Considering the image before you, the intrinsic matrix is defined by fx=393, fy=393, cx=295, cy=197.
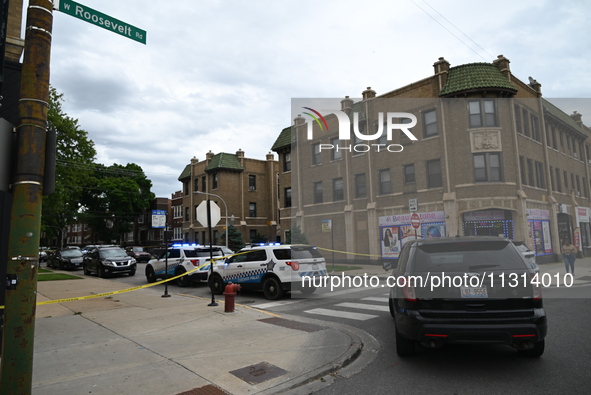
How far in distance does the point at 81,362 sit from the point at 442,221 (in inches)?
873

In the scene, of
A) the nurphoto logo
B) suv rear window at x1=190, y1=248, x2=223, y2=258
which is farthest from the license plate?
the nurphoto logo

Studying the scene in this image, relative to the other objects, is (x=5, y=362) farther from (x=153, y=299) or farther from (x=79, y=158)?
(x=79, y=158)

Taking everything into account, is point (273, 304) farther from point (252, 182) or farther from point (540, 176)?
point (252, 182)

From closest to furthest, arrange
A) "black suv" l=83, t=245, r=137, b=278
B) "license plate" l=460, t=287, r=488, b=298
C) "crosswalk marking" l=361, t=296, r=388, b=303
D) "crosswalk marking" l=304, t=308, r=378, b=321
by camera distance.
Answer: "license plate" l=460, t=287, r=488, b=298 < "crosswalk marking" l=304, t=308, r=378, b=321 < "crosswalk marking" l=361, t=296, r=388, b=303 < "black suv" l=83, t=245, r=137, b=278

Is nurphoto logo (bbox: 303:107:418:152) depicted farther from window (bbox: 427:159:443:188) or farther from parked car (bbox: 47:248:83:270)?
parked car (bbox: 47:248:83:270)

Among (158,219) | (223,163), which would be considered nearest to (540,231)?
(158,219)

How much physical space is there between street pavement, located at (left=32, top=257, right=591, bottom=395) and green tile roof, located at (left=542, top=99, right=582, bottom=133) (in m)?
28.7

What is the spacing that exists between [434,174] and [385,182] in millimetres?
3661

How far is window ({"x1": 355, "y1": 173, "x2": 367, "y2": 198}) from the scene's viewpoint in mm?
28906

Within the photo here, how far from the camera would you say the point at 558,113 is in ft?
104

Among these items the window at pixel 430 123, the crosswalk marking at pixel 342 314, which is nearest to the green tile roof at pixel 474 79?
the window at pixel 430 123

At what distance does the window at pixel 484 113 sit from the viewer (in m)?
23.8

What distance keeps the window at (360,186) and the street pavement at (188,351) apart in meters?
19.9

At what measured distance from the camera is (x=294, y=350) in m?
6.31
